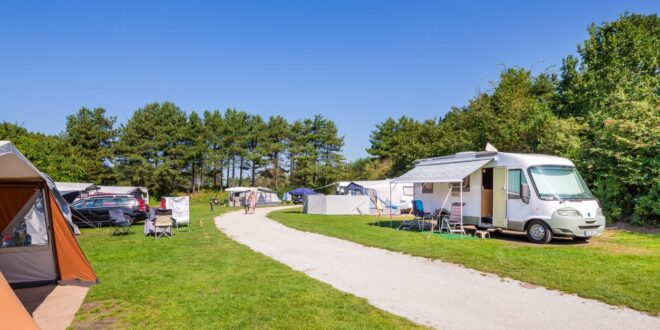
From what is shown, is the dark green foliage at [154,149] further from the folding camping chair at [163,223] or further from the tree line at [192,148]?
the folding camping chair at [163,223]

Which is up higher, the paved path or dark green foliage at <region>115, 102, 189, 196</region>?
dark green foliage at <region>115, 102, 189, 196</region>

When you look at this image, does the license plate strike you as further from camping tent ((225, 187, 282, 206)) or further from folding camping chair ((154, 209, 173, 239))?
camping tent ((225, 187, 282, 206))

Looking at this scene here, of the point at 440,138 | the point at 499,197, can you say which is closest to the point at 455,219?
the point at 499,197

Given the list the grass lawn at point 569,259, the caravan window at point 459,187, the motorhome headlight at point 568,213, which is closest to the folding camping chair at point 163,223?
the grass lawn at point 569,259

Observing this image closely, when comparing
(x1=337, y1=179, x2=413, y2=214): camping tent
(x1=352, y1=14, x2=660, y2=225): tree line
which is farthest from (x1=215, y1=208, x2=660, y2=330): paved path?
(x1=337, y1=179, x2=413, y2=214): camping tent

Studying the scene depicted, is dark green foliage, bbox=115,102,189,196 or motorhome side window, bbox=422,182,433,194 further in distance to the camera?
dark green foliage, bbox=115,102,189,196

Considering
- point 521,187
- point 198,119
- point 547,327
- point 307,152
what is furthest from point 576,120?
point 198,119

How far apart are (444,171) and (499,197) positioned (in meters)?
2.11

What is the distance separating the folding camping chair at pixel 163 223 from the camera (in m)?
13.2

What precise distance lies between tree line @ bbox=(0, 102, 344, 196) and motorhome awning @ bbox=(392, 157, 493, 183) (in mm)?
40605

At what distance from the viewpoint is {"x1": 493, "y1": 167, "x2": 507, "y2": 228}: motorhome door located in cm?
1242

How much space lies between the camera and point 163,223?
13.3 metres

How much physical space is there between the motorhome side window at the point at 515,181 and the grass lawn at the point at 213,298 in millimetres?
7390

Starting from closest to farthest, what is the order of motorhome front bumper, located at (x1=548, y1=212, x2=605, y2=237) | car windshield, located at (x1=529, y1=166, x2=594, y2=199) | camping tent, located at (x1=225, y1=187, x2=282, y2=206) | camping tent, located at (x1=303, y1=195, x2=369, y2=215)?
motorhome front bumper, located at (x1=548, y1=212, x2=605, y2=237) < car windshield, located at (x1=529, y1=166, x2=594, y2=199) < camping tent, located at (x1=303, y1=195, x2=369, y2=215) < camping tent, located at (x1=225, y1=187, x2=282, y2=206)
